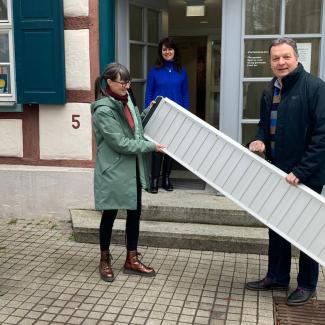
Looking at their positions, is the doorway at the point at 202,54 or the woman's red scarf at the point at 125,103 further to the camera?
the doorway at the point at 202,54

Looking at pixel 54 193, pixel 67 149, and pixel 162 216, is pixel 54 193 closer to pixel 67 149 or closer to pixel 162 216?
pixel 67 149

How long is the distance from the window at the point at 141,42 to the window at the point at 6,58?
4.37 feet

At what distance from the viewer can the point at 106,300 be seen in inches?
147

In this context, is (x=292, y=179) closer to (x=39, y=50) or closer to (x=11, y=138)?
(x=39, y=50)

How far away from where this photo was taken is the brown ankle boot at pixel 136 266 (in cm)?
416

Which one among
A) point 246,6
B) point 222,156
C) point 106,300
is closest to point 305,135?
point 222,156

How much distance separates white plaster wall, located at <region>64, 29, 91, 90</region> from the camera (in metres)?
5.32

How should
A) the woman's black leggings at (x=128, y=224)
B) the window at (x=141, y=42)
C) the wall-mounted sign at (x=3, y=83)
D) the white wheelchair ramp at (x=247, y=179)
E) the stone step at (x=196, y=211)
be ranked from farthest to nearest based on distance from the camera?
the window at (x=141, y=42), the wall-mounted sign at (x=3, y=83), the stone step at (x=196, y=211), the woman's black leggings at (x=128, y=224), the white wheelchair ramp at (x=247, y=179)

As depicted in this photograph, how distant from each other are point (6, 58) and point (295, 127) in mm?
3599

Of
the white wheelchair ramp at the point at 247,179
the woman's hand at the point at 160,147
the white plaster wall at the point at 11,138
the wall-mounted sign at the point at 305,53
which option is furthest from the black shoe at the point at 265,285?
the white plaster wall at the point at 11,138

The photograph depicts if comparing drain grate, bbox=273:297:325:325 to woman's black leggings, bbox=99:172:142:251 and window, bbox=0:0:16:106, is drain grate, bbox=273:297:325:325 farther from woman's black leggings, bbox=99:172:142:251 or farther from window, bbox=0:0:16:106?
window, bbox=0:0:16:106

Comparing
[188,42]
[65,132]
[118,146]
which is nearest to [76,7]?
[65,132]

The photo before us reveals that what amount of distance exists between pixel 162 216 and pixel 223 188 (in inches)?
68.4

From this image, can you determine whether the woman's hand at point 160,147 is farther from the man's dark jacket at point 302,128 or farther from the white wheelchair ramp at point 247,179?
the man's dark jacket at point 302,128
